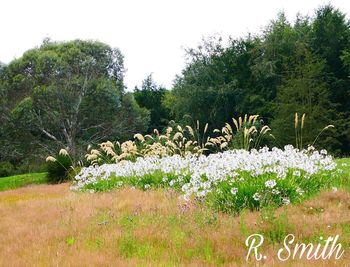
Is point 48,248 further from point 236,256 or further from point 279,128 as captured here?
point 279,128

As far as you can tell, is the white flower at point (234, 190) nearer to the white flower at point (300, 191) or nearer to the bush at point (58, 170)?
the white flower at point (300, 191)

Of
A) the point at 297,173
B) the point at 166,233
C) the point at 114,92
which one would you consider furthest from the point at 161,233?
the point at 114,92

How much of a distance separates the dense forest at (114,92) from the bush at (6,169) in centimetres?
19


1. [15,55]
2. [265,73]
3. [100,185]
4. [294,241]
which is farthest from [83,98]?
[294,241]

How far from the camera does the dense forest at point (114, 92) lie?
3288 cm

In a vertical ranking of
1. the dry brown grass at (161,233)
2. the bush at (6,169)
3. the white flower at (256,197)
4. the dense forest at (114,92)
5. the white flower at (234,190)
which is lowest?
the bush at (6,169)

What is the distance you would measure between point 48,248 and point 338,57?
34.6 meters

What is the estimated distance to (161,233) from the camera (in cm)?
646
